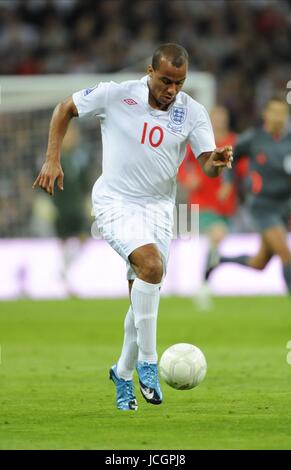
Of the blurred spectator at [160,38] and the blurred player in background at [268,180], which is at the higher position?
the blurred spectator at [160,38]

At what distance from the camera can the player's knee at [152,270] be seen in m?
7.00

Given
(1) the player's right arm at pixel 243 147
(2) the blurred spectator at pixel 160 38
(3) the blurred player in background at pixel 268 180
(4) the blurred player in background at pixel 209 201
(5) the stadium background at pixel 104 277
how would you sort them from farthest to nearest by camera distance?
(2) the blurred spectator at pixel 160 38 < (4) the blurred player in background at pixel 209 201 < (1) the player's right arm at pixel 243 147 < (3) the blurred player in background at pixel 268 180 < (5) the stadium background at pixel 104 277

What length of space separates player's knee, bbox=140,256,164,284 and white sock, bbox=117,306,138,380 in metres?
0.40

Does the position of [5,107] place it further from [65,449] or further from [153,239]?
[65,449]

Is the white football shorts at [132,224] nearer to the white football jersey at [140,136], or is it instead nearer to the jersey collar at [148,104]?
the white football jersey at [140,136]

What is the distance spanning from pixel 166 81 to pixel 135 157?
1.73 ft

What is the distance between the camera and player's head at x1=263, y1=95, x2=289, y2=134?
12.8 m

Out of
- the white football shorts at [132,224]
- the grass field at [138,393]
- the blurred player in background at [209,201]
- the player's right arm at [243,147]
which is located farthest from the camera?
the blurred player in background at [209,201]

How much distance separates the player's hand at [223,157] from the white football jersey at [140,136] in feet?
1.06

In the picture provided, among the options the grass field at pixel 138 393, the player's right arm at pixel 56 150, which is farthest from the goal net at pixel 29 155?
the player's right arm at pixel 56 150

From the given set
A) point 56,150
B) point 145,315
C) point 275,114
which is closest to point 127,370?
point 145,315

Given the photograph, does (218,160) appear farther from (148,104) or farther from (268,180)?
(268,180)

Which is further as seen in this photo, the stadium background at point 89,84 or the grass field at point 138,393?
the stadium background at point 89,84

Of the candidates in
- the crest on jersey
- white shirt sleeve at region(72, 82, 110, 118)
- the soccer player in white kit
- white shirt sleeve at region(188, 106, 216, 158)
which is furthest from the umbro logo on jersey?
white shirt sleeve at region(188, 106, 216, 158)
